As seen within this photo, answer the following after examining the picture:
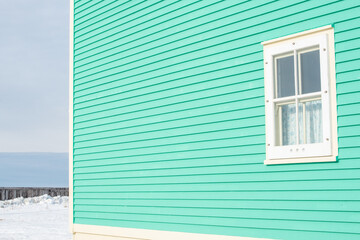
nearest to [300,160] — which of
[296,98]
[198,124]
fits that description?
[296,98]

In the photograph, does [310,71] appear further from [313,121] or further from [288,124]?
[288,124]

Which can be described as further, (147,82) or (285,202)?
(147,82)

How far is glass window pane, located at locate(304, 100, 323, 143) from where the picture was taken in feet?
20.6

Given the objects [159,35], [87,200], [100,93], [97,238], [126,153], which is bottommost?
[97,238]

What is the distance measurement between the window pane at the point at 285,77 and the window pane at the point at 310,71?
17 cm

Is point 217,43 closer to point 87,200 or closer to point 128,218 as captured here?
point 128,218

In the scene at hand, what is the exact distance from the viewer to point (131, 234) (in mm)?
9148

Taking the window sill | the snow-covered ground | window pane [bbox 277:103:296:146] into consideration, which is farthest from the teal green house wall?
the snow-covered ground

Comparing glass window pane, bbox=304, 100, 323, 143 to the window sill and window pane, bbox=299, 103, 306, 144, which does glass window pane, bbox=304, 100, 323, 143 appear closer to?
window pane, bbox=299, 103, 306, 144

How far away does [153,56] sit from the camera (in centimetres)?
901

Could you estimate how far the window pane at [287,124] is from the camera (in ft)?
21.7

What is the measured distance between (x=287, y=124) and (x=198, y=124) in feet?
5.56

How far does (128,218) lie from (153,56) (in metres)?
3.10

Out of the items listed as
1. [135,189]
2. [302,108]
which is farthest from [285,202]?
[135,189]
